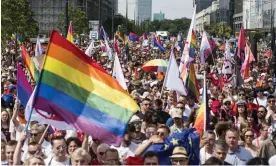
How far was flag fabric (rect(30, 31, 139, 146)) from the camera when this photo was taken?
7.52 m

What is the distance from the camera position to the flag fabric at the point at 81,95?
7516 mm

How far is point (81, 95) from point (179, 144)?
1166 mm

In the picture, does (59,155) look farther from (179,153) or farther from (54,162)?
A: (179,153)

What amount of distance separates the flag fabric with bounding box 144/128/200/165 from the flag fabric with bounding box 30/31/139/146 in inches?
17.5

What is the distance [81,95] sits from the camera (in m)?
7.75

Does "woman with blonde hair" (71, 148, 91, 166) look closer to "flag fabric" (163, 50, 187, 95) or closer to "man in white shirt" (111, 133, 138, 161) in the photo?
"man in white shirt" (111, 133, 138, 161)

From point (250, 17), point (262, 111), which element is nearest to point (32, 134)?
point (262, 111)

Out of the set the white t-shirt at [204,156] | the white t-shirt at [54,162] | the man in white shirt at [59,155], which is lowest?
the white t-shirt at [204,156]

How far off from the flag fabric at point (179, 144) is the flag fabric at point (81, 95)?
0.45 metres

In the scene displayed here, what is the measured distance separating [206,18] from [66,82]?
563ft

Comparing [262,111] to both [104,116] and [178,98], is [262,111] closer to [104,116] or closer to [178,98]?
[178,98]

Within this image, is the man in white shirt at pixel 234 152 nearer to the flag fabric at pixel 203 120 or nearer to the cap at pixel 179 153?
the cap at pixel 179 153

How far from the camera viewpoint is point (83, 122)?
297 inches

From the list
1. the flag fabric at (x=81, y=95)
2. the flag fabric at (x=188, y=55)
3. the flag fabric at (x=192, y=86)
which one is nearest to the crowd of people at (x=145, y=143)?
the flag fabric at (x=81, y=95)
